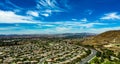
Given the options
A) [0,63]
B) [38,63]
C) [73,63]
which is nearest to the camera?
[73,63]

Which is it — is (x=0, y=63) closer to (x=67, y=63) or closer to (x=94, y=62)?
(x=67, y=63)

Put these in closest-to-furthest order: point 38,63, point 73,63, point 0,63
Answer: point 73,63 < point 38,63 < point 0,63

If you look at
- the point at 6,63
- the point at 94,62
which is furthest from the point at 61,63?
the point at 6,63

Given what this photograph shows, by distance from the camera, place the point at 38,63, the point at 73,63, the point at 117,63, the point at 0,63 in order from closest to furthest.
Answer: the point at 117,63, the point at 73,63, the point at 38,63, the point at 0,63

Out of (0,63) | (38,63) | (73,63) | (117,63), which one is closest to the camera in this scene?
(117,63)

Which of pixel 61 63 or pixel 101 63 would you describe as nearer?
pixel 101 63

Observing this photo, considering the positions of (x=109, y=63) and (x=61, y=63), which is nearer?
(x=109, y=63)

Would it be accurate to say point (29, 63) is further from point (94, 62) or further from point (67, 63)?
Result: point (94, 62)

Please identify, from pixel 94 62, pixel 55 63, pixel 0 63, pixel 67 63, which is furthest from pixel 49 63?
pixel 0 63

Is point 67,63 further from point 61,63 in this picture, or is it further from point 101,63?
point 101,63
